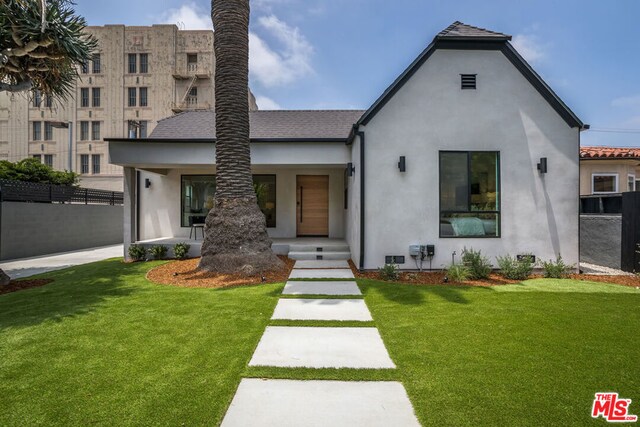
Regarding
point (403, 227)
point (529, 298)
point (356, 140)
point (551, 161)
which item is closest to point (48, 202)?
point (356, 140)

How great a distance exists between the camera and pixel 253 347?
362 centimetres

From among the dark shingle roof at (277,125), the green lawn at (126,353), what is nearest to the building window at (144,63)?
the dark shingle roof at (277,125)

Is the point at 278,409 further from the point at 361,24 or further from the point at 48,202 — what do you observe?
the point at 48,202

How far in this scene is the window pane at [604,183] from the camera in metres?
11.6

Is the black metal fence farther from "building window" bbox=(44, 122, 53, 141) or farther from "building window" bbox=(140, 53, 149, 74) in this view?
"building window" bbox=(44, 122, 53, 141)

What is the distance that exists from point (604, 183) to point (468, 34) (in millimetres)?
9058

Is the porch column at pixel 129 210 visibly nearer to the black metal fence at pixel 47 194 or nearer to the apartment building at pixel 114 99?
the black metal fence at pixel 47 194

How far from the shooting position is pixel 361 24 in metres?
10.5

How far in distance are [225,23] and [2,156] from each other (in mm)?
37321

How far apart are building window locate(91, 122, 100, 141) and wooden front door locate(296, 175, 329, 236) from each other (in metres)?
28.2

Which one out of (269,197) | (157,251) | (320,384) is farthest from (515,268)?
(157,251)

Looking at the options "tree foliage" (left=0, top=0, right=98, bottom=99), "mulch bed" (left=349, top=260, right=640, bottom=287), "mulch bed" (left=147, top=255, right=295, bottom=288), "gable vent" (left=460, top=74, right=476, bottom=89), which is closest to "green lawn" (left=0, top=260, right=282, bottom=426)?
"mulch bed" (left=147, top=255, right=295, bottom=288)

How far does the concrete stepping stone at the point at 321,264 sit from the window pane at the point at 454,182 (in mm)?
3154

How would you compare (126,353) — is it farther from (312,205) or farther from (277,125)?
(277,125)
